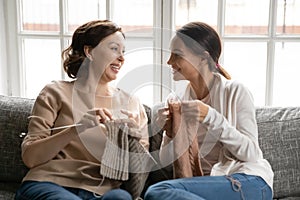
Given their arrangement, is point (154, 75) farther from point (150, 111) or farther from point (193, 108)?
point (193, 108)

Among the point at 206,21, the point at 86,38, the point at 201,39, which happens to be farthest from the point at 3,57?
the point at 201,39

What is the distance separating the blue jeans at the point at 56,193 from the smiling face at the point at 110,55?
1.54 ft

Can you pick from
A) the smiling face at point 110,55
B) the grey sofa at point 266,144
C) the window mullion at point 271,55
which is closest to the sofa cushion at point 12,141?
the grey sofa at point 266,144

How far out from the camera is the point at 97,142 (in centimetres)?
178

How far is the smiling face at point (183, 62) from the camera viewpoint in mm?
1774

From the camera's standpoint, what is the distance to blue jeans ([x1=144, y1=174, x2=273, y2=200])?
5.03ft

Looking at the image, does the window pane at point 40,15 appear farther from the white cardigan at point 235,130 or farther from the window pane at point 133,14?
the white cardigan at point 235,130

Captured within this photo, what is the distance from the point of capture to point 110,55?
1.81 m

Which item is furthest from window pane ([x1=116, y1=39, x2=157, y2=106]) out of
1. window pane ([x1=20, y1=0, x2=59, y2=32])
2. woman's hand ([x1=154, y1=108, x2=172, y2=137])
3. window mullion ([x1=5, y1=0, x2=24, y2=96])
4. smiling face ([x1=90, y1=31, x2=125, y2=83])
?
window mullion ([x1=5, y1=0, x2=24, y2=96])

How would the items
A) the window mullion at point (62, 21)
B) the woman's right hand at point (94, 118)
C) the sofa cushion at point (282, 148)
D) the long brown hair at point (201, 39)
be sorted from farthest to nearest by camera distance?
the window mullion at point (62, 21) → the sofa cushion at point (282, 148) → the long brown hair at point (201, 39) → the woman's right hand at point (94, 118)

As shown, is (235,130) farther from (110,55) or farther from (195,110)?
(110,55)

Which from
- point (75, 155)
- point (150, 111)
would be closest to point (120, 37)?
point (150, 111)

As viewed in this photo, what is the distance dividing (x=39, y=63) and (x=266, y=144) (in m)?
1.33

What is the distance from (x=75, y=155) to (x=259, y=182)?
2.32 feet
